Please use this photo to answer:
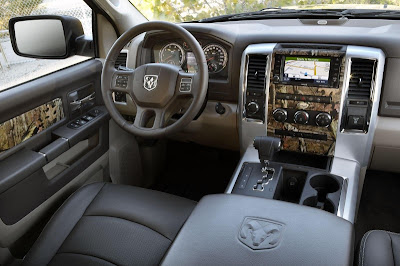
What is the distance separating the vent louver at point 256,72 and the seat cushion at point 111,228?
2.11 ft

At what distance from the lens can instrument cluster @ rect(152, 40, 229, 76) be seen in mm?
2029

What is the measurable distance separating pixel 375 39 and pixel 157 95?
965 mm

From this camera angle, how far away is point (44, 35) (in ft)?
6.63

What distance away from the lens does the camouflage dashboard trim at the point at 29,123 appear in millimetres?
1580

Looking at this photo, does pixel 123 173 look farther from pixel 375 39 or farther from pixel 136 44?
pixel 375 39

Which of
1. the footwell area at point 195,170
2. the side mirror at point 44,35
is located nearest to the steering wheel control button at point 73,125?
the side mirror at point 44,35

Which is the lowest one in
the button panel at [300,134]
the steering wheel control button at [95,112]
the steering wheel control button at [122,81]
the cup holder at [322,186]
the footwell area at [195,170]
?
the footwell area at [195,170]

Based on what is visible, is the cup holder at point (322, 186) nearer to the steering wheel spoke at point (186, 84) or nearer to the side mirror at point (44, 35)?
the steering wheel spoke at point (186, 84)

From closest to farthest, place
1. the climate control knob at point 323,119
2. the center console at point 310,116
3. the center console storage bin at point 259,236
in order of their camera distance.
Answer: the center console storage bin at point 259,236
the center console at point 310,116
the climate control knob at point 323,119

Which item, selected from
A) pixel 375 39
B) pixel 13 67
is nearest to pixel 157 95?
pixel 13 67

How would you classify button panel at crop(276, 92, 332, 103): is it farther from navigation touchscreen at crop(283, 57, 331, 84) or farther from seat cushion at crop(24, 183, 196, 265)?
seat cushion at crop(24, 183, 196, 265)

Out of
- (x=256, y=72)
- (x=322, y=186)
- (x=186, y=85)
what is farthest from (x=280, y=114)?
(x=186, y=85)

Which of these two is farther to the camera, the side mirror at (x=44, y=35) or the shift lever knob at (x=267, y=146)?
the side mirror at (x=44, y=35)

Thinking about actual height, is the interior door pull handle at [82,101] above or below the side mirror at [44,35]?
below
